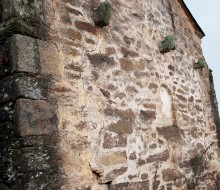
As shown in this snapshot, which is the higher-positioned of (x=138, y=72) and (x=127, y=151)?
(x=138, y=72)

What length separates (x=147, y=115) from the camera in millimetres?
4523

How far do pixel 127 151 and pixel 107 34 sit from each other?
1.51 meters

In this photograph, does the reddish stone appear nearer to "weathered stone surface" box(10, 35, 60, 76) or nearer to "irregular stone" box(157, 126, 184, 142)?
"weathered stone surface" box(10, 35, 60, 76)

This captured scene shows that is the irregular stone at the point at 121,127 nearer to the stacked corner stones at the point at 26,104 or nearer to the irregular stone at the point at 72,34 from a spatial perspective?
the stacked corner stones at the point at 26,104

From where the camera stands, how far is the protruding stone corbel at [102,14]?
13.1 feet

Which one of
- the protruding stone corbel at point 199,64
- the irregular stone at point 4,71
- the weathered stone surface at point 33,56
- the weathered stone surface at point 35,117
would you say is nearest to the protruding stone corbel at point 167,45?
the protruding stone corbel at point 199,64

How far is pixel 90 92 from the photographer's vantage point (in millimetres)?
3666

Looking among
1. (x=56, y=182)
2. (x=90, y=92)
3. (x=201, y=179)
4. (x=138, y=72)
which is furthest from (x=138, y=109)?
(x=201, y=179)

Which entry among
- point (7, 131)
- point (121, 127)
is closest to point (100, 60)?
point (121, 127)

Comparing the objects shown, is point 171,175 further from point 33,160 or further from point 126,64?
point 33,160

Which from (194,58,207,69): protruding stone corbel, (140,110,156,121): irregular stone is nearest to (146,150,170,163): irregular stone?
(140,110,156,121): irregular stone

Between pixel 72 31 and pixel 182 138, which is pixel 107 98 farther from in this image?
pixel 182 138

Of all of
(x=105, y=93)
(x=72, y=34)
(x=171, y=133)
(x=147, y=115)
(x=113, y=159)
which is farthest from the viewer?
(x=171, y=133)

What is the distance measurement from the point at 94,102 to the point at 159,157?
146 centimetres
